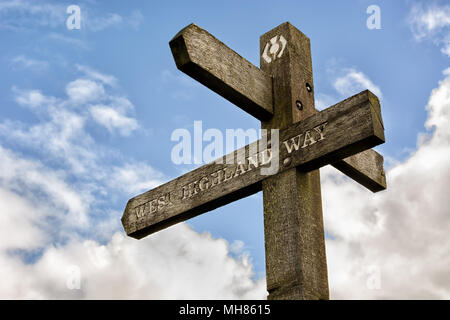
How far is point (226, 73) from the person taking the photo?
4.31m

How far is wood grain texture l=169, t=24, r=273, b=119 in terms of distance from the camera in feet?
13.5

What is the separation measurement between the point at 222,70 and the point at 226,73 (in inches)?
1.5

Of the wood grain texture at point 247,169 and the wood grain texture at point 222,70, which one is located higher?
the wood grain texture at point 222,70

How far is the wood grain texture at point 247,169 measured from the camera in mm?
3930

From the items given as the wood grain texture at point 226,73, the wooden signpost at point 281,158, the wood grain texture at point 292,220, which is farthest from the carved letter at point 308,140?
the wood grain texture at point 226,73

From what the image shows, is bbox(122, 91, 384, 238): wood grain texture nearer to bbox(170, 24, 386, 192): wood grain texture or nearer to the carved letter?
the carved letter

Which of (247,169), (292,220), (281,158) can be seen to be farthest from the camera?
(247,169)

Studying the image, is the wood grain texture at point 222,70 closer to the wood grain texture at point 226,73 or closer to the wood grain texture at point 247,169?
the wood grain texture at point 226,73

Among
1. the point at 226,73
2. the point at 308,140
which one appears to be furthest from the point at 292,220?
the point at 226,73

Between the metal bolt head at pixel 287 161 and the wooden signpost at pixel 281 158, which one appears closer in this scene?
the wooden signpost at pixel 281 158

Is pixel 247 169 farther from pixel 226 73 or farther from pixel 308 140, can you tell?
pixel 226 73

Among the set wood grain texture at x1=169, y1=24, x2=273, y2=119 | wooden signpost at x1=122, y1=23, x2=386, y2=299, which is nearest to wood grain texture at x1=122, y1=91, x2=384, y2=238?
wooden signpost at x1=122, y1=23, x2=386, y2=299

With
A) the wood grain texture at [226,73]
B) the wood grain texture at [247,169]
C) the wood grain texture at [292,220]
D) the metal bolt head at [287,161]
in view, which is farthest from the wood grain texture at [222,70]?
the metal bolt head at [287,161]
